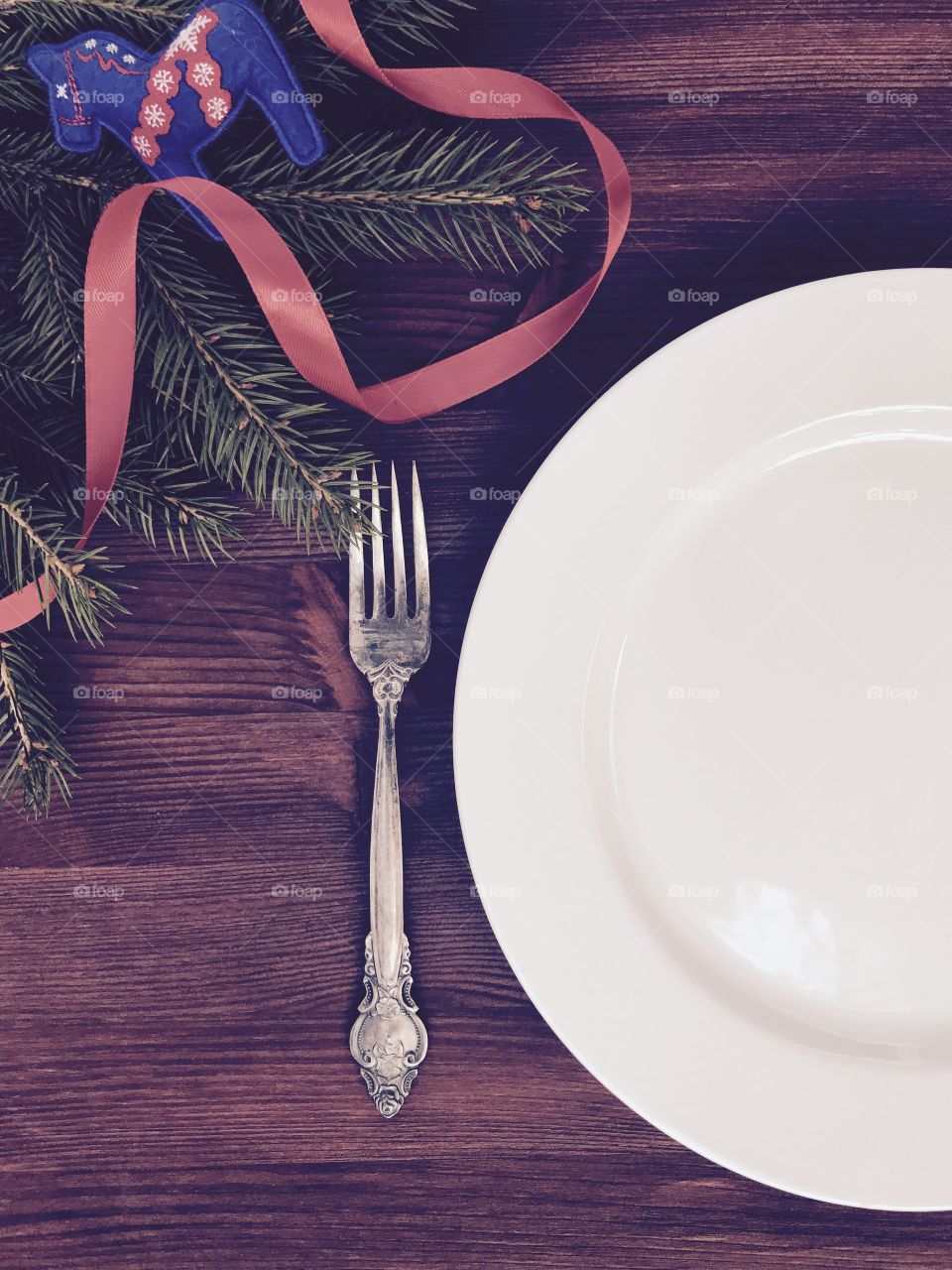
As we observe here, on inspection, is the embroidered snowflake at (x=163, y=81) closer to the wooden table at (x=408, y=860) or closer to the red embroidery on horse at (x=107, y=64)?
the red embroidery on horse at (x=107, y=64)

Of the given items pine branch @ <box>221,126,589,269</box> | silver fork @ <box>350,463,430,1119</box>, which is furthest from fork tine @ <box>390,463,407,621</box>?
pine branch @ <box>221,126,589,269</box>

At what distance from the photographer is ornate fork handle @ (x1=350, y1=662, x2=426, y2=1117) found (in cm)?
51

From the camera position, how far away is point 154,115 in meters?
0.39

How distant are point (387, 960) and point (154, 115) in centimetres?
45

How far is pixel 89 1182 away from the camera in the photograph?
543 millimetres

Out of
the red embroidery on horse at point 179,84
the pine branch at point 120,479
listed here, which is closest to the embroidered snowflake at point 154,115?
the red embroidery on horse at point 179,84

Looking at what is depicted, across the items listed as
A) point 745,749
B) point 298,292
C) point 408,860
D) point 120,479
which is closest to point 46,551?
point 120,479

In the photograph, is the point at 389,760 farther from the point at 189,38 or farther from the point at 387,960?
the point at 189,38

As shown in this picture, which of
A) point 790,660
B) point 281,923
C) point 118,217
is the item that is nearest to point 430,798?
point 281,923

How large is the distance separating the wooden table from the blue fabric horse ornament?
130 mm

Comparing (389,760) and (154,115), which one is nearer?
(154,115)

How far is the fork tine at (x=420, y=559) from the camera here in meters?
0.50

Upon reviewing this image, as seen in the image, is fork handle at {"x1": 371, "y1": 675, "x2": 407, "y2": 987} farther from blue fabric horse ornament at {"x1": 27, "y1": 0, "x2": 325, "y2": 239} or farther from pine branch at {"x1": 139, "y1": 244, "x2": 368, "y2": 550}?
blue fabric horse ornament at {"x1": 27, "y1": 0, "x2": 325, "y2": 239}

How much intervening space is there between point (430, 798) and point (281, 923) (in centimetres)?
12
